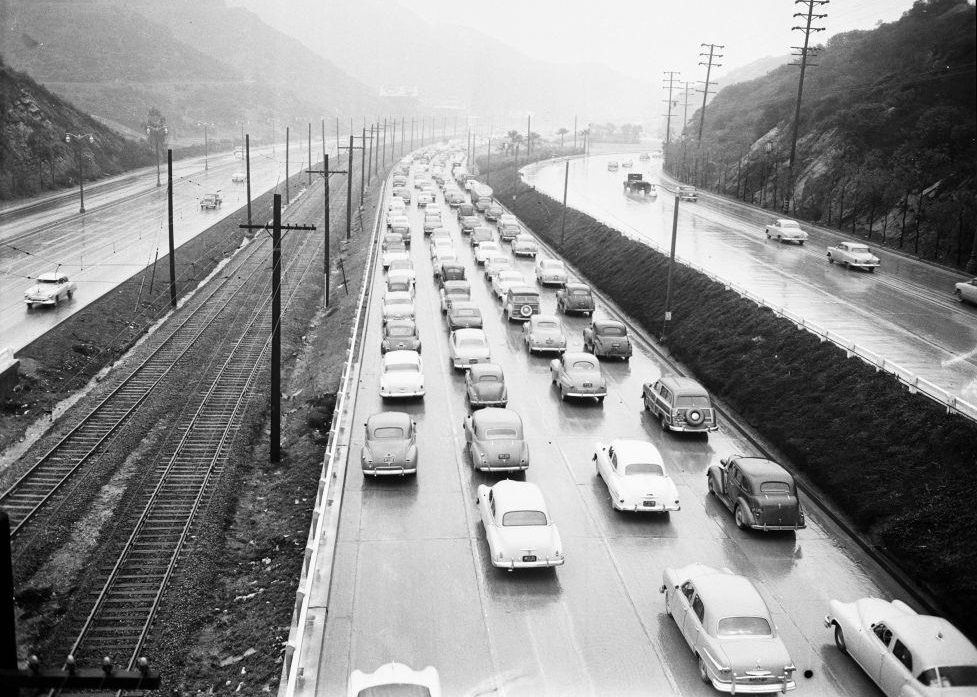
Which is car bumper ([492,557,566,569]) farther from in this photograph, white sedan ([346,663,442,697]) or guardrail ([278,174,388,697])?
white sedan ([346,663,442,697])

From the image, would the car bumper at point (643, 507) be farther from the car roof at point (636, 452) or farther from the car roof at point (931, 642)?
the car roof at point (931, 642)

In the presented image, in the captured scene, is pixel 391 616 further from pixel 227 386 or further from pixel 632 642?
pixel 227 386

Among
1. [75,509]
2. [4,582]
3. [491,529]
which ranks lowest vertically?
[75,509]

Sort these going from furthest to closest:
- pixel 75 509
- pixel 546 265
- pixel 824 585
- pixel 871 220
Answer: pixel 871 220 < pixel 546 265 < pixel 75 509 < pixel 824 585

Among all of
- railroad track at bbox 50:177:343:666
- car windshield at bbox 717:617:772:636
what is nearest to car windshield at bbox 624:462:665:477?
car windshield at bbox 717:617:772:636

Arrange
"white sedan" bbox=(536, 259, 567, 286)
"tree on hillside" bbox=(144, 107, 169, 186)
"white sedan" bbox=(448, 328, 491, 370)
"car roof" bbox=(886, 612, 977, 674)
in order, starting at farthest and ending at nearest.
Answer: "tree on hillside" bbox=(144, 107, 169, 186) < "white sedan" bbox=(536, 259, 567, 286) < "white sedan" bbox=(448, 328, 491, 370) < "car roof" bbox=(886, 612, 977, 674)

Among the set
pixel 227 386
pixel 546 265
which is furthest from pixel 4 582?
pixel 546 265
